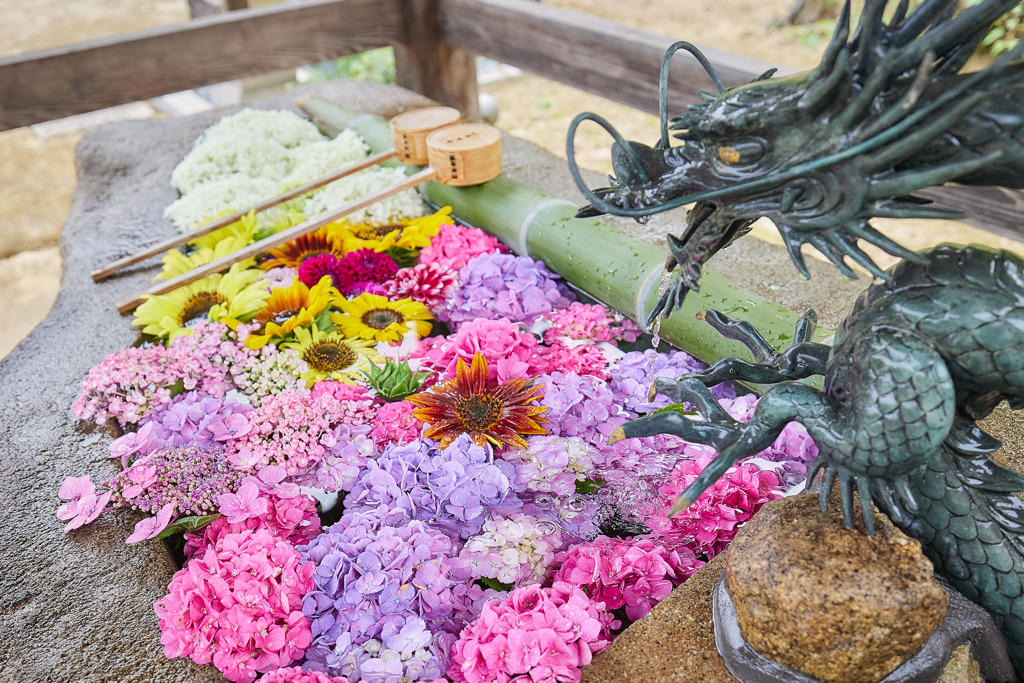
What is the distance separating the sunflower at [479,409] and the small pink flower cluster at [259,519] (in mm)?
364

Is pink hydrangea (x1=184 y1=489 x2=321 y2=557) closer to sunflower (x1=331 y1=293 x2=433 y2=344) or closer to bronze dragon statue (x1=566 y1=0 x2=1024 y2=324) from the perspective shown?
sunflower (x1=331 y1=293 x2=433 y2=344)

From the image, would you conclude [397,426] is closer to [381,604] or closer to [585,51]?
[381,604]

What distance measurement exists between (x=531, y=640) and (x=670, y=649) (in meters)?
0.25

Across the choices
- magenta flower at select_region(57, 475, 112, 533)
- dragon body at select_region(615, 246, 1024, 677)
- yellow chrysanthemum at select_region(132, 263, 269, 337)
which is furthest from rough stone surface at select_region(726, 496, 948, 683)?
yellow chrysanthemum at select_region(132, 263, 269, 337)

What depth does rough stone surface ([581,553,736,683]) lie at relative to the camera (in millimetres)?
1219

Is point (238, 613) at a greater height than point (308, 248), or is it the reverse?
point (238, 613)

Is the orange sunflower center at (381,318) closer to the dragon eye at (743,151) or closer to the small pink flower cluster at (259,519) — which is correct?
the small pink flower cluster at (259,519)

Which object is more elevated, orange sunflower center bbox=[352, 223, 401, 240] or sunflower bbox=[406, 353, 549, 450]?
sunflower bbox=[406, 353, 549, 450]

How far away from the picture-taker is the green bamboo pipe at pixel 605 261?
2051mm

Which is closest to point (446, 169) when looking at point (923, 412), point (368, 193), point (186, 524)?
point (368, 193)

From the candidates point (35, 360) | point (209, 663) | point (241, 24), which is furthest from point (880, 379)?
point (241, 24)

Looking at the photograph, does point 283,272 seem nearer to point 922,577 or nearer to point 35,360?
point 35,360

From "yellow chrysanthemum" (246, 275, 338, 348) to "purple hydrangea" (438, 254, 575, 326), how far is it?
41 cm

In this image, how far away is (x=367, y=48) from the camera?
446 centimetres
